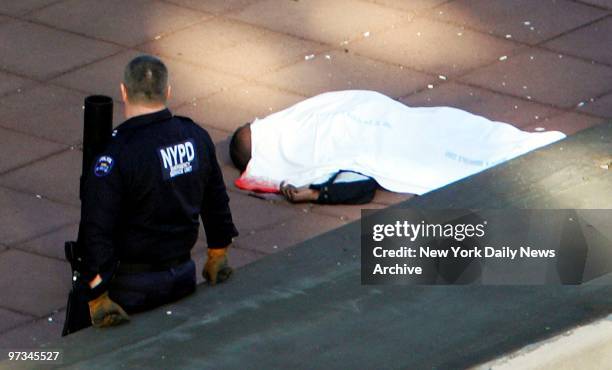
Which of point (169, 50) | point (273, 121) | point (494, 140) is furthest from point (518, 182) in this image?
point (169, 50)

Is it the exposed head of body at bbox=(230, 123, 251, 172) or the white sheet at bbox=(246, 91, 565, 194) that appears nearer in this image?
the white sheet at bbox=(246, 91, 565, 194)

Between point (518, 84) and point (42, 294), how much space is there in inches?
159

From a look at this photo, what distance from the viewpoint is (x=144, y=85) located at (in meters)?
5.91

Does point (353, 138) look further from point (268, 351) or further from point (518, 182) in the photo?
point (268, 351)

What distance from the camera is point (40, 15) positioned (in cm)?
1075

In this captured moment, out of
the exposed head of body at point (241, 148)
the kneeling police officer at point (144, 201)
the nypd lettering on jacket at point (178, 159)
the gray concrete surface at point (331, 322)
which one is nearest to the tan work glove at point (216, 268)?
the gray concrete surface at point (331, 322)

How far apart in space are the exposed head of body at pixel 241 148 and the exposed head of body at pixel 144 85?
276cm

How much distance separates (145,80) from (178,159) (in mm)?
363

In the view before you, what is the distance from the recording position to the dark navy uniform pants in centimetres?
611

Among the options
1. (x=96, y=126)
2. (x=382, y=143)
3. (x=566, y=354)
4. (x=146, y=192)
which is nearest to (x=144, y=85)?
(x=146, y=192)
